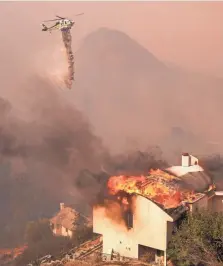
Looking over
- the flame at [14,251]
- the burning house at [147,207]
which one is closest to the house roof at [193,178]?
the burning house at [147,207]

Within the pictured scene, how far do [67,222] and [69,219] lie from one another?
0.80 feet

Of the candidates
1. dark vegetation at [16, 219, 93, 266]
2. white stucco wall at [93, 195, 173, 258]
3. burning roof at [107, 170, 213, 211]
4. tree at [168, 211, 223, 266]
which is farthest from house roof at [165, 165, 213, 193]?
dark vegetation at [16, 219, 93, 266]

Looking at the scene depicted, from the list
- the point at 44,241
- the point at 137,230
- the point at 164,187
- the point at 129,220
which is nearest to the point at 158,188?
the point at 164,187

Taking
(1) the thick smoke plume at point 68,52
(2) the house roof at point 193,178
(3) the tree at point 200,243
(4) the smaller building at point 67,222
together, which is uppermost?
(1) the thick smoke plume at point 68,52

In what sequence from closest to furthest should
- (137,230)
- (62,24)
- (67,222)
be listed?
1. (137,230)
2. (67,222)
3. (62,24)

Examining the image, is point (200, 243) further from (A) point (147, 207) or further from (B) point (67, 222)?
(B) point (67, 222)

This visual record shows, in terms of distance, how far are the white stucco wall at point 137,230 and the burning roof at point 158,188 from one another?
0.90 meters

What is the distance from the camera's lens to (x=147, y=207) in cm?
1188

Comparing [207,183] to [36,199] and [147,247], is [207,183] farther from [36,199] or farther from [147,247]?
[36,199]

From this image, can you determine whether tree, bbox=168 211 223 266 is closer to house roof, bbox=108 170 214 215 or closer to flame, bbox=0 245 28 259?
house roof, bbox=108 170 214 215

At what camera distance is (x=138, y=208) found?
12.1m

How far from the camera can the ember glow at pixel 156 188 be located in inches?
518

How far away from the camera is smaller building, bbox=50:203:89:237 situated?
19328 millimetres

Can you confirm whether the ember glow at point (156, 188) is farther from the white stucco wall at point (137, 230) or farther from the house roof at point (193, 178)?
the white stucco wall at point (137, 230)
